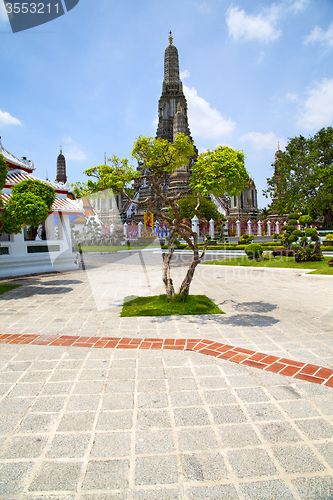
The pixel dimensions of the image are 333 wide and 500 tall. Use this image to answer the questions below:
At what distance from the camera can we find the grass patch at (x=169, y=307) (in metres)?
6.61

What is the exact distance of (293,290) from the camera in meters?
9.17

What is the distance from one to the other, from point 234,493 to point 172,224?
535cm

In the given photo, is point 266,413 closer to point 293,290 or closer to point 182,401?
point 182,401

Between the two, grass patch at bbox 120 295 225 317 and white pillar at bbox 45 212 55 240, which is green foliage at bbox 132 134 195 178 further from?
white pillar at bbox 45 212 55 240

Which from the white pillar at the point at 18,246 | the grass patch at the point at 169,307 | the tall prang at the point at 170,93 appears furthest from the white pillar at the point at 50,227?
the tall prang at the point at 170,93

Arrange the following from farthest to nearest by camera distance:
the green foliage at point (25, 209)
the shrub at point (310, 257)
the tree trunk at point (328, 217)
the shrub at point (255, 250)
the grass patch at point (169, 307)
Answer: the tree trunk at point (328, 217), the shrub at point (255, 250), the shrub at point (310, 257), the green foliage at point (25, 209), the grass patch at point (169, 307)

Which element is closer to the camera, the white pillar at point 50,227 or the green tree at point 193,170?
the green tree at point 193,170

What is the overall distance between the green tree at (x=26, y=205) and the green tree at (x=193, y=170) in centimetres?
403

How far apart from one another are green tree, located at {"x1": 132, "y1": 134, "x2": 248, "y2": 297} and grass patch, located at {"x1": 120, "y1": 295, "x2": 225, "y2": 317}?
23cm

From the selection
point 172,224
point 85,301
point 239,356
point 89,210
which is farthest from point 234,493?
point 89,210

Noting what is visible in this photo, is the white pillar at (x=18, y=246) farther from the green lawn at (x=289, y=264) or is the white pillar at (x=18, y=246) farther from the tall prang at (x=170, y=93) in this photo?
the tall prang at (x=170, y=93)

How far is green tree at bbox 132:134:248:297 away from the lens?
242 inches

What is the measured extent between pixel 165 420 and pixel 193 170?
4.95 m

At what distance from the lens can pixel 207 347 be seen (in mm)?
4711
